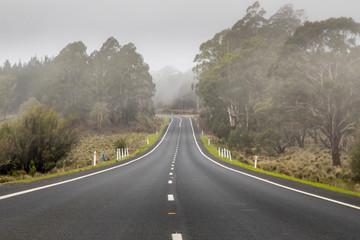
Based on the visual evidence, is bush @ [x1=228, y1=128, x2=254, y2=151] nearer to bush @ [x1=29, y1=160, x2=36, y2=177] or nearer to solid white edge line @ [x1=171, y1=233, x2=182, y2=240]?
bush @ [x1=29, y1=160, x2=36, y2=177]

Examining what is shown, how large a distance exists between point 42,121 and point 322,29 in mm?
21658

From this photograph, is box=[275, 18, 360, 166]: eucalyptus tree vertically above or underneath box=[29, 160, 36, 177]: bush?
above

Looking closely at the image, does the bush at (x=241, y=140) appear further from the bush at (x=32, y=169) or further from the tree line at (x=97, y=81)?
the tree line at (x=97, y=81)

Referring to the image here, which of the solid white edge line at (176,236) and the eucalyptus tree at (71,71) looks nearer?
the solid white edge line at (176,236)

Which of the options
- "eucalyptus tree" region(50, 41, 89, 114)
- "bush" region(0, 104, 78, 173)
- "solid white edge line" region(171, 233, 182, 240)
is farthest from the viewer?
"eucalyptus tree" region(50, 41, 89, 114)

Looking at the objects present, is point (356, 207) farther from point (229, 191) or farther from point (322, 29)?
point (322, 29)

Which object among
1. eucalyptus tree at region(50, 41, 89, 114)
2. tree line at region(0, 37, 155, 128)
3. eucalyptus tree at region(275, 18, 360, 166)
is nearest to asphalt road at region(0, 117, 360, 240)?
eucalyptus tree at region(275, 18, 360, 166)

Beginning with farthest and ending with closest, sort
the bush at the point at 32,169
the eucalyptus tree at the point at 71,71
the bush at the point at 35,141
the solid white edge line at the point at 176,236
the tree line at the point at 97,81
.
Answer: the eucalyptus tree at the point at 71,71 → the tree line at the point at 97,81 → the bush at the point at 35,141 → the bush at the point at 32,169 → the solid white edge line at the point at 176,236

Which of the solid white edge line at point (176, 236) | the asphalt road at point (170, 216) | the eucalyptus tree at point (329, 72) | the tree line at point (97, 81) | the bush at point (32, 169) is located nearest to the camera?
the solid white edge line at point (176, 236)

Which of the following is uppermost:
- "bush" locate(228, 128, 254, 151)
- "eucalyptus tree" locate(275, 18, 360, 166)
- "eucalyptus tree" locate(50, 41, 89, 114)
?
"eucalyptus tree" locate(50, 41, 89, 114)

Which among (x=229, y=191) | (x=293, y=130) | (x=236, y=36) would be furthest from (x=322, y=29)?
(x=236, y=36)

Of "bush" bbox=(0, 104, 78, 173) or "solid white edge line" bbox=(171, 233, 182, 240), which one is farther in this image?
"bush" bbox=(0, 104, 78, 173)

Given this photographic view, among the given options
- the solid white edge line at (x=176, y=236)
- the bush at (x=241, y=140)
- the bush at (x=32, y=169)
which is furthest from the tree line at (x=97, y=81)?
the solid white edge line at (x=176, y=236)

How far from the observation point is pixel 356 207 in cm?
654
